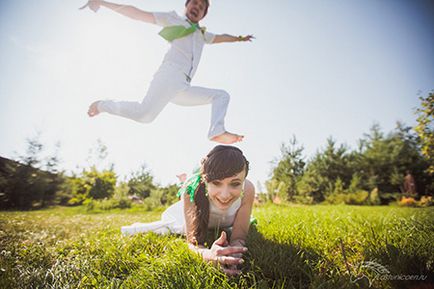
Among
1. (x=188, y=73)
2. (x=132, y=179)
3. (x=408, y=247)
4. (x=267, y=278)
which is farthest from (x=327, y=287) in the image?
(x=132, y=179)

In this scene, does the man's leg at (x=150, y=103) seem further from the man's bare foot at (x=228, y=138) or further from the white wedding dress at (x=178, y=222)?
the white wedding dress at (x=178, y=222)

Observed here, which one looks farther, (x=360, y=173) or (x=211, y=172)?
(x=360, y=173)

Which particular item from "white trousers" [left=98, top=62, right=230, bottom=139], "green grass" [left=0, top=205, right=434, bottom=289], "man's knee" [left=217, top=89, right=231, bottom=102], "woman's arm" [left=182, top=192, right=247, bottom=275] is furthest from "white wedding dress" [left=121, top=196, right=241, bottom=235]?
"man's knee" [left=217, top=89, right=231, bottom=102]

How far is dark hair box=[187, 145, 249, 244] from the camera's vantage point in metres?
1.79

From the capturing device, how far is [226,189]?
1.81 meters

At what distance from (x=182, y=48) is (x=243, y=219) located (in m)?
2.23

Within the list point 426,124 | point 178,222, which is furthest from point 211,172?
point 426,124

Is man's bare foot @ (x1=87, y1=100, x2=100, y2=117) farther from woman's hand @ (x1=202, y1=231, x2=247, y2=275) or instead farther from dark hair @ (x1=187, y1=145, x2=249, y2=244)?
woman's hand @ (x1=202, y1=231, x2=247, y2=275)

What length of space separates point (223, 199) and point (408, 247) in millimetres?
1453

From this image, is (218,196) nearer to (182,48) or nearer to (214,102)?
(214,102)

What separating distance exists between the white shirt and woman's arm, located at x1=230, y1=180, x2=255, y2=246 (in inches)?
65.5

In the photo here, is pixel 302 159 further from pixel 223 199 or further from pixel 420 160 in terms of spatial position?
pixel 223 199

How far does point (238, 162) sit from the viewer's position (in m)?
→ 1.84

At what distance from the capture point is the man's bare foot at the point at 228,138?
248cm
